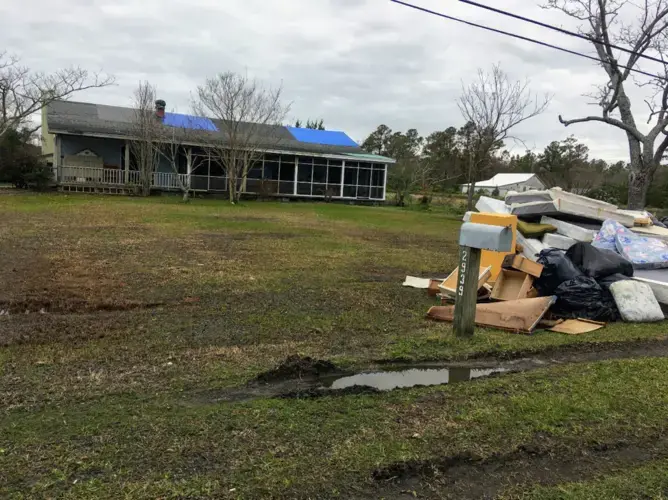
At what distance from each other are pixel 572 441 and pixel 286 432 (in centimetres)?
186

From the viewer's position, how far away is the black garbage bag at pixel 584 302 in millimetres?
6617

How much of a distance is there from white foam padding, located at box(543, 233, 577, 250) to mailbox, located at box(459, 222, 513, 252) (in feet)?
13.2

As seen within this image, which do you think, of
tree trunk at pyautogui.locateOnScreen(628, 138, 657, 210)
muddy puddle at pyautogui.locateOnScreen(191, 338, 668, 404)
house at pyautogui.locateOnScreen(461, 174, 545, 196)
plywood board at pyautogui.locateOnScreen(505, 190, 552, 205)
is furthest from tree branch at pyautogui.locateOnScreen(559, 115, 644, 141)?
house at pyautogui.locateOnScreen(461, 174, 545, 196)

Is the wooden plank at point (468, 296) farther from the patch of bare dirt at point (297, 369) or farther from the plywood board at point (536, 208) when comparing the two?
the plywood board at point (536, 208)

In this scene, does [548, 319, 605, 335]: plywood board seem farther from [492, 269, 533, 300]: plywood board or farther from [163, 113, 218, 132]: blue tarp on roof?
[163, 113, 218, 132]: blue tarp on roof

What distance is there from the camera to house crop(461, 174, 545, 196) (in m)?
68.4

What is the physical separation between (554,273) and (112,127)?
25319mm

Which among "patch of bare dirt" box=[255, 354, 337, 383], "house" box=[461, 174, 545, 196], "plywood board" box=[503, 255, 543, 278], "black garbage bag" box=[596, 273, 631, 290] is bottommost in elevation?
"patch of bare dirt" box=[255, 354, 337, 383]

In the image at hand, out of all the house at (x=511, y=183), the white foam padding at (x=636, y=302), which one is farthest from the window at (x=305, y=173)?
the house at (x=511, y=183)

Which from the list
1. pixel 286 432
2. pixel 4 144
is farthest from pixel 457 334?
pixel 4 144

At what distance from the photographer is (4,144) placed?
27.6m

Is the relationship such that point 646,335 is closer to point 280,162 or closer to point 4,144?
point 280,162

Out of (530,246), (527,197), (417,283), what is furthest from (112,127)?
(530,246)

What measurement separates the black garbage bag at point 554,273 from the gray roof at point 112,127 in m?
21.6
